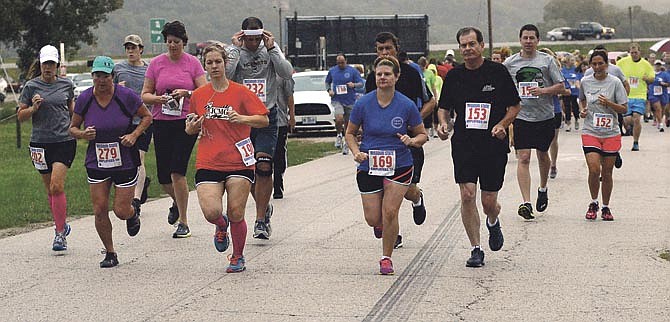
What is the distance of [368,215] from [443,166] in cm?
1044

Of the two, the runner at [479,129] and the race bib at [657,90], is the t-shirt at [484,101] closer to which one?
the runner at [479,129]

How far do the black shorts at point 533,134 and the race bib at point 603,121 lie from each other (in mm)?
498

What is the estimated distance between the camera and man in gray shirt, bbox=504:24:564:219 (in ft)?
40.9

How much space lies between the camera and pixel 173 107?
10914 millimetres

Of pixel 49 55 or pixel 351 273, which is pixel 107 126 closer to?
pixel 49 55

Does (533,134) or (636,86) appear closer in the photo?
(533,134)

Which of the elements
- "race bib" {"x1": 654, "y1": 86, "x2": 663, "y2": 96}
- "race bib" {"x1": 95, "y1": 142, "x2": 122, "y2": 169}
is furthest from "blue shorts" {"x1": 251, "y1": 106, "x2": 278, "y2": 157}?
"race bib" {"x1": 654, "y1": 86, "x2": 663, "y2": 96}

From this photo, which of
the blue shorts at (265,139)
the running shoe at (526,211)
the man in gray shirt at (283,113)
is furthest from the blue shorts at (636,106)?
the blue shorts at (265,139)

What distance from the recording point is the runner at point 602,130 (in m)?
12.3

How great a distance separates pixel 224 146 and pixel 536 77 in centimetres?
471

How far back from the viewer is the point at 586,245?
10.4m

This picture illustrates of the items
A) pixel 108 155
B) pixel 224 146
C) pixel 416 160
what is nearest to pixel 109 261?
pixel 108 155

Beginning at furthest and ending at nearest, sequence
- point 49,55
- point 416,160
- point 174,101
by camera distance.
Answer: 1. point 174,101
2. point 49,55
3. point 416,160

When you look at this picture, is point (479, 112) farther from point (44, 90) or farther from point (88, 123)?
point (44, 90)
